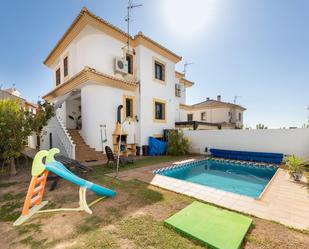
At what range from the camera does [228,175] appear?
11.1 metres

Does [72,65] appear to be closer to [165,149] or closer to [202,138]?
[165,149]

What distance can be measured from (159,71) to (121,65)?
16.4 feet

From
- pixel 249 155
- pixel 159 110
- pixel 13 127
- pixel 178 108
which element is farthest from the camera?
pixel 178 108

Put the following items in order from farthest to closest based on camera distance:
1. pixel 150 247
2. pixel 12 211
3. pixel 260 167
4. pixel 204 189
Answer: pixel 260 167, pixel 204 189, pixel 12 211, pixel 150 247

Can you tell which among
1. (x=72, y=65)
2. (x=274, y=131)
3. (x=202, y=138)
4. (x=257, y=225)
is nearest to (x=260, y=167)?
(x=274, y=131)

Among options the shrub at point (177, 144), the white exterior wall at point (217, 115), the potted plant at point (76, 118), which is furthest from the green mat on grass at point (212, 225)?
the white exterior wall at point (217, 115)

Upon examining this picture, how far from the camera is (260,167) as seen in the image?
1220 cm

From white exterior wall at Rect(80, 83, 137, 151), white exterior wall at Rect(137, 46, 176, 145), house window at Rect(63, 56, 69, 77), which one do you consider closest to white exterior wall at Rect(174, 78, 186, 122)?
white exterior wall at Rect(137, 46, 176, 145)

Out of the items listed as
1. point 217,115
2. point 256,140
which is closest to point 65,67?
point 256,140

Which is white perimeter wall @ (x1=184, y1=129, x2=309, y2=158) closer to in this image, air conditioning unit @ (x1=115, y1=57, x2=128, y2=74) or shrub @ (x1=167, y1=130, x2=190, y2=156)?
shrub @ (x1=167, y1=130, x2=190, y2=156)

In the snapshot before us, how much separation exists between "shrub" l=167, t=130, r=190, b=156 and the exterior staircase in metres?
6.82

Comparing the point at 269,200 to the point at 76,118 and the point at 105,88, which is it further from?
the point at 76,118

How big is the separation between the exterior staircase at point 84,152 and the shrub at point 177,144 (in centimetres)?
682

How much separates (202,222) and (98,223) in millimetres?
2742
